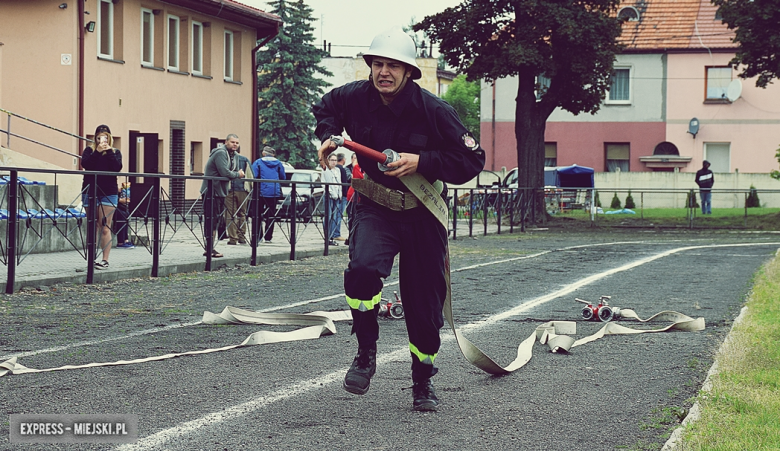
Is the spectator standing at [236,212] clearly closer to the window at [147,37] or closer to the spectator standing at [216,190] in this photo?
the spectator standing at [216,190]

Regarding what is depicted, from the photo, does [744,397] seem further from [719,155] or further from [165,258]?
[719,155]

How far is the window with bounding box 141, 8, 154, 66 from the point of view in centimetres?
3105

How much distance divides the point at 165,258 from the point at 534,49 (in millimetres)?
17706

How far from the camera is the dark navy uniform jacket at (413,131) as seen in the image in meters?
5.41

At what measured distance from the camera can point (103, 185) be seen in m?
13.1

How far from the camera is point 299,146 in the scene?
63.9 m

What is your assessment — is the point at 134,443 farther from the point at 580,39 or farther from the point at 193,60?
the point at 193,60

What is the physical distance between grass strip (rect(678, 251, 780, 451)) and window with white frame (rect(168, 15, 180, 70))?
2623 cm

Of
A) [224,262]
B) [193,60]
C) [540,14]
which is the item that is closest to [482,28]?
[540,14]

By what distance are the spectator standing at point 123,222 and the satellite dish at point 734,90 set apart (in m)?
40.6

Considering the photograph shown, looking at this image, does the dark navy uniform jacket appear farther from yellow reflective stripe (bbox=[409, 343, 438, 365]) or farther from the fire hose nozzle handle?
yellow reflective stripe (bbox=[409, 343, 438, 365])

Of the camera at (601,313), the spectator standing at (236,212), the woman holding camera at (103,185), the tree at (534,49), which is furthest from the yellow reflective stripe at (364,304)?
the tree at (534,49)

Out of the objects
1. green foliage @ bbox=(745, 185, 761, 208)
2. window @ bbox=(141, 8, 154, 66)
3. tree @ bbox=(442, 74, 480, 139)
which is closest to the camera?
green foliage @ bbox=(745, 185, 761, 208)

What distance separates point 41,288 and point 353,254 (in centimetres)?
716
